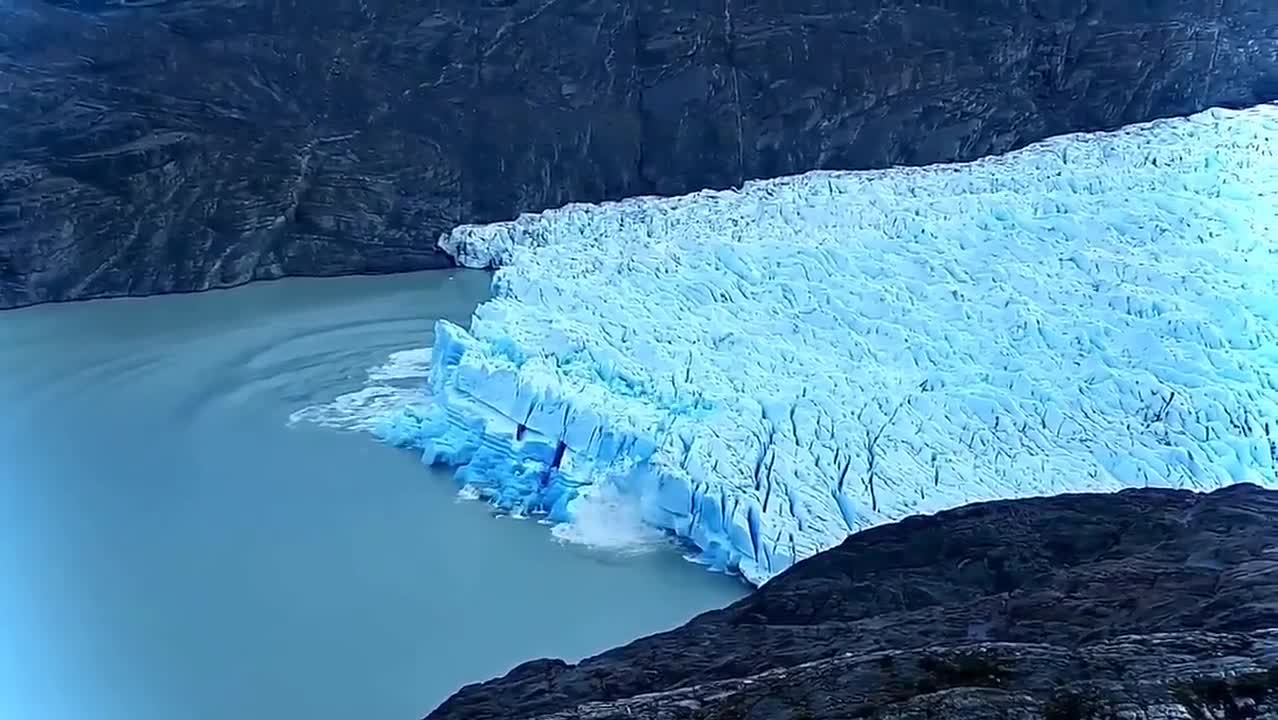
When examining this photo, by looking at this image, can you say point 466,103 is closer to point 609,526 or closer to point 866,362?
point 866,362

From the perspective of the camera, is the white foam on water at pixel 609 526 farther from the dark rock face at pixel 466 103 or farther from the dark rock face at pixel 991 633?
the dark rock face at pixel 466 103

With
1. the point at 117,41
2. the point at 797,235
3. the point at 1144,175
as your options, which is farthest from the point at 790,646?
the point at 117,41

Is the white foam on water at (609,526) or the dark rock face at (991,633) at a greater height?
the white foam on water at (609,526)

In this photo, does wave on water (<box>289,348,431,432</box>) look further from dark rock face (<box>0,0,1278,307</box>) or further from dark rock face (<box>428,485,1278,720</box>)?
dark rock face (<box>428,485,1278,720</box>)

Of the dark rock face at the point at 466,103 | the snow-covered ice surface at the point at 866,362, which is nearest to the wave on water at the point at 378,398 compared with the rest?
the snow-covered ice surface at the point at 866,362

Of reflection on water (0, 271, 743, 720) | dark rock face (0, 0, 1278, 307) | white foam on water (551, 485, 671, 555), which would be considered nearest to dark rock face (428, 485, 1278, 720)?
reflection on water (0, 271, 743, 720)

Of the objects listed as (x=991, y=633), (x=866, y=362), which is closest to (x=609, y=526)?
(x=866, y=362)
